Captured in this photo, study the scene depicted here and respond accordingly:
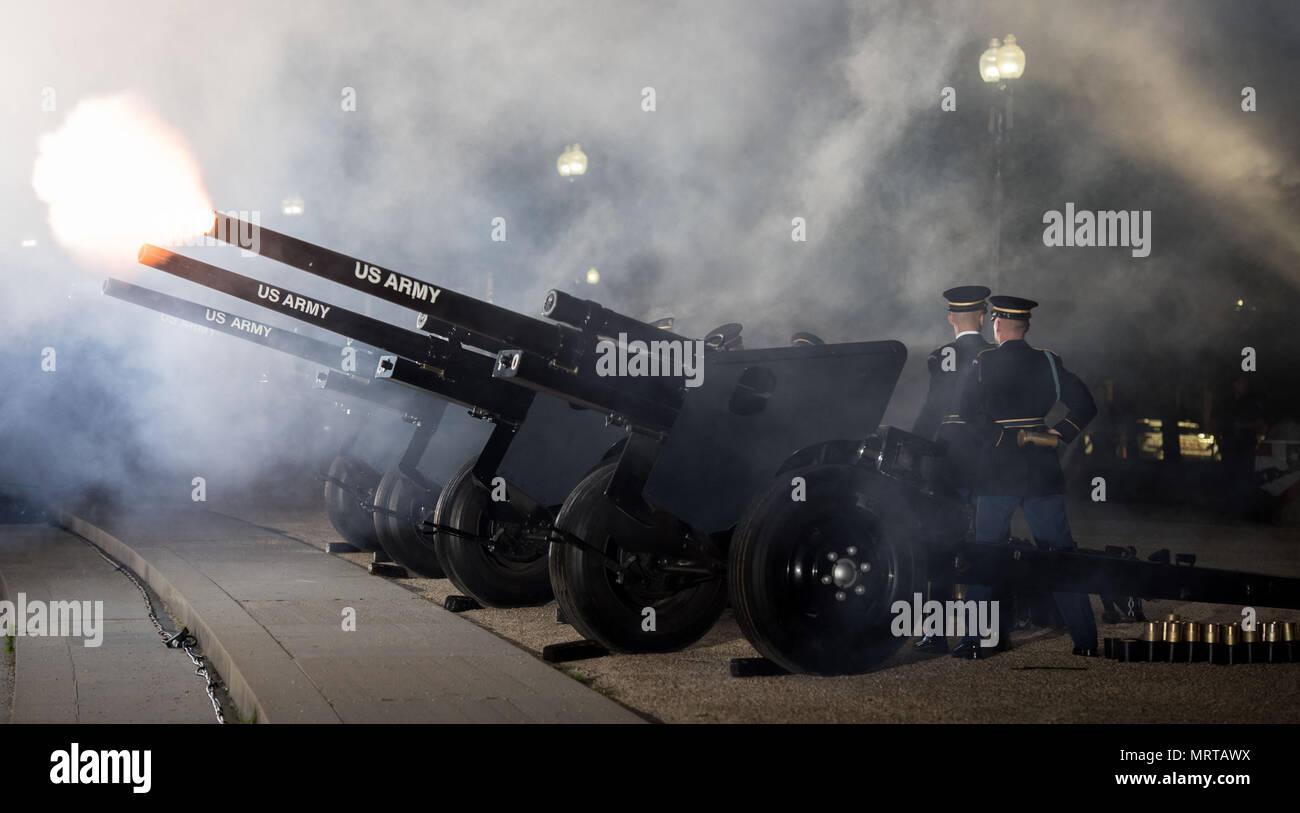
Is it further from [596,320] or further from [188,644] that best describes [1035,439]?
[188,644]

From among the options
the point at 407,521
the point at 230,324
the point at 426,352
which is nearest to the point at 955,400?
the point at 426,352

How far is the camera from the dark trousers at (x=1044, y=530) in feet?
19.9

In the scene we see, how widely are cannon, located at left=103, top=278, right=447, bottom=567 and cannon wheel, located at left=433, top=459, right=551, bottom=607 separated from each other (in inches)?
55.5

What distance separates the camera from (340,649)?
5.87 meters

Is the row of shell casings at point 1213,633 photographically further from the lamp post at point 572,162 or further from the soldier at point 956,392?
the lamp post at point 572,162

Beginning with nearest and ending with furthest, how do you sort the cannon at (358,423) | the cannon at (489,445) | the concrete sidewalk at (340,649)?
1. the concrete sidewalk at (340,649)
2. the cannon at (489,445)
3. the cannon at (358,423)

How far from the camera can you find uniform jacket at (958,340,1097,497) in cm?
616

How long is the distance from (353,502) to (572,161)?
3.71 metres

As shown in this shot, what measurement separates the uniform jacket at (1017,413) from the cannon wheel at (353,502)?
607cm

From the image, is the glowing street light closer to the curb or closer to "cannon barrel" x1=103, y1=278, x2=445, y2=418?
"cannon barrel" x1=103, y1=278, x2=445, y2=418

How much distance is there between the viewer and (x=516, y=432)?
297 inches
